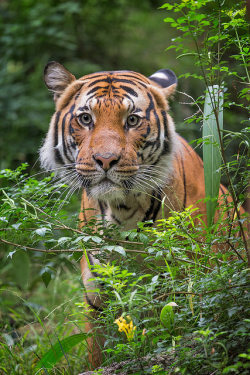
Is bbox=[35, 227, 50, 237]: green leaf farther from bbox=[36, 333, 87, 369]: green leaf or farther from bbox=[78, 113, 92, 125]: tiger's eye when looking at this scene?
bbox=[78, 113, 92, 125]: tiger's eye

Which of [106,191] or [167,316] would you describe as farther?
[106,191]

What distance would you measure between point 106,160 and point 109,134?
0.19 m

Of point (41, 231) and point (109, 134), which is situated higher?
point (109, 134)

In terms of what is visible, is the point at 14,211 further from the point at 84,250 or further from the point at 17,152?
the point at 17,152

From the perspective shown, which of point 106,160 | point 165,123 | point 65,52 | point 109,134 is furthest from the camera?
point 65,52

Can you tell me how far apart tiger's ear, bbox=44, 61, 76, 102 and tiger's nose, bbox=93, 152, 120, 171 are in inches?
32.2

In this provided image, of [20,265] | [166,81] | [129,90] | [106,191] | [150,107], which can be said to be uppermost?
[166,81]

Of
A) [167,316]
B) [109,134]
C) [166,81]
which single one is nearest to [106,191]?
[109,134]

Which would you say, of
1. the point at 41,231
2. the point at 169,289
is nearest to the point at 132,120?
the point at 41,231

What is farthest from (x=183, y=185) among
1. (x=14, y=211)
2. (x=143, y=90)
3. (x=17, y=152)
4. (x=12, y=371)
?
(x=17, y=152)

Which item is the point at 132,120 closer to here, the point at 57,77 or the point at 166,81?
the point at 57,77

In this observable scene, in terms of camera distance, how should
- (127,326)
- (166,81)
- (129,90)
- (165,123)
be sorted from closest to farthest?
1. (127,326)
2. (129,90)
3. (165,123)
4. (166,81)

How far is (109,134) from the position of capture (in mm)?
2916

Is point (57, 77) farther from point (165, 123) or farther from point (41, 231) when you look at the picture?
point (41, 231)
